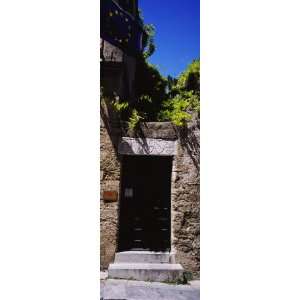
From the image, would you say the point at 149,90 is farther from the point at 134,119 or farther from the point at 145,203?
the point at 145,203

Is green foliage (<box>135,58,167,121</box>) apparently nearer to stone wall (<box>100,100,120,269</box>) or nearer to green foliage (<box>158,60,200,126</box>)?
green foliage (<box>158,60,200,126</box>)

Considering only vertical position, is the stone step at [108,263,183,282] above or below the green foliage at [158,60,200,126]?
below

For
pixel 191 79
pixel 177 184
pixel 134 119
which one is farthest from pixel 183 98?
pixel 177 184

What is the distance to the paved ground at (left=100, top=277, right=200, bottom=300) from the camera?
297 cm

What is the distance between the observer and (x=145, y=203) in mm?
3371

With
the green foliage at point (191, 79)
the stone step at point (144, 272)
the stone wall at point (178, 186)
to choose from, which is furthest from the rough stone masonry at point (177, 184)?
the green foliage at point (191, 79)

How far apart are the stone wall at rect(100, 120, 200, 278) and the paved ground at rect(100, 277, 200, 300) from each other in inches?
8.0

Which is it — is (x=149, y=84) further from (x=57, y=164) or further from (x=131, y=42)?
(x=57, y=164)

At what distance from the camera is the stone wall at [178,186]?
130 inches

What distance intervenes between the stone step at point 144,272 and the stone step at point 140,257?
0.13 feet

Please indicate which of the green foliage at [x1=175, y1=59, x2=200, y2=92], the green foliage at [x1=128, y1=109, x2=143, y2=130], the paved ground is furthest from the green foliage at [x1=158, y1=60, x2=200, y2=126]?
the paved ground

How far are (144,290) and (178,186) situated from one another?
894mm

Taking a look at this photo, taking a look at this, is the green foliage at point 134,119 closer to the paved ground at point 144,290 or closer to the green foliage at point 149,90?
the green foliage at point 149,90
